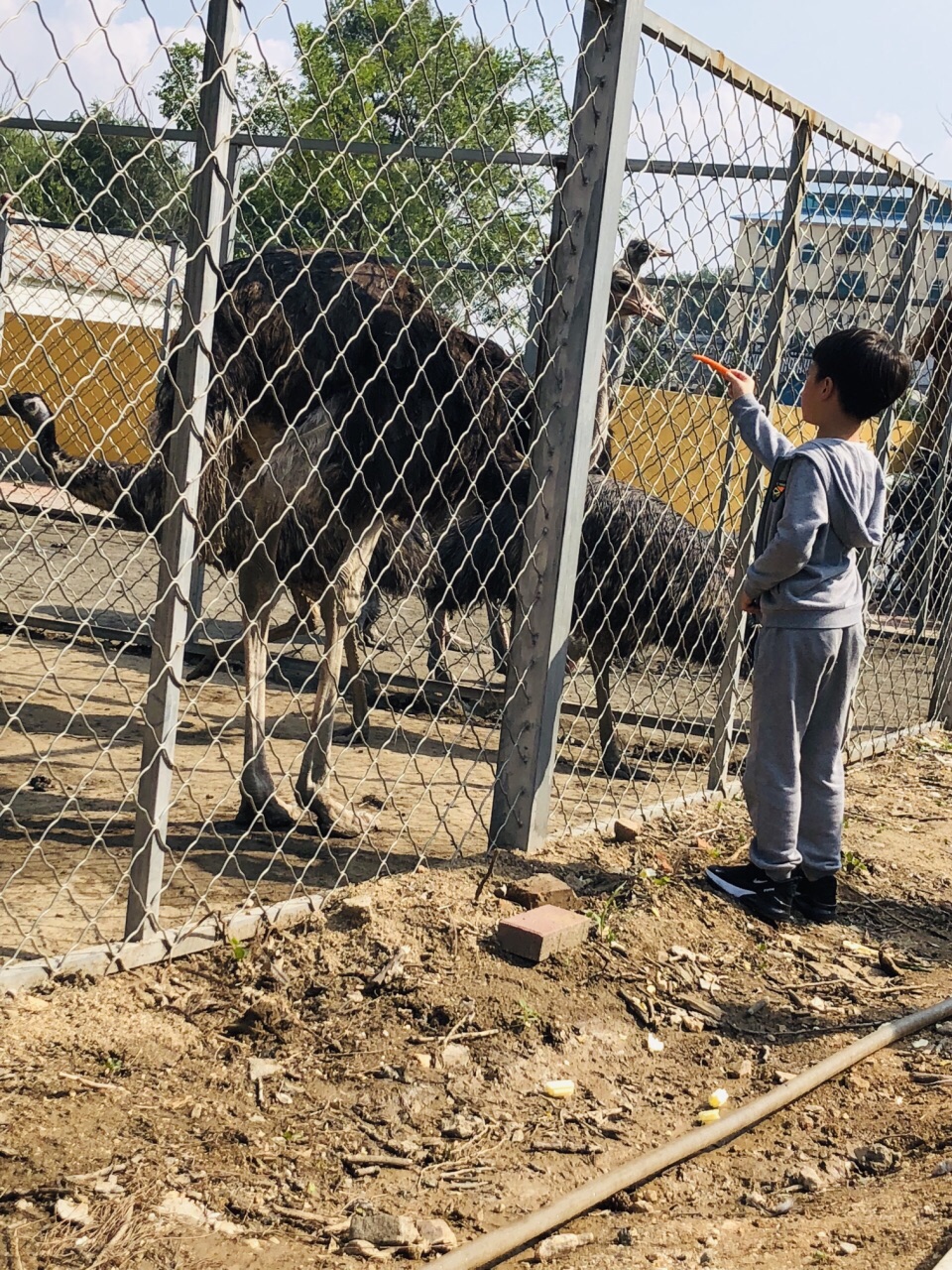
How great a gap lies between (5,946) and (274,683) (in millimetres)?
3938

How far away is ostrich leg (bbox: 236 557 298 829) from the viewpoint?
4109mm

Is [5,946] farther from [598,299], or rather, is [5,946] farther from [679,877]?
[598,299]

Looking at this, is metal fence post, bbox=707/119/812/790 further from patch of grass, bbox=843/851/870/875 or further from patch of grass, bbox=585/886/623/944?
patch of grass, bbox=585/886/623/944

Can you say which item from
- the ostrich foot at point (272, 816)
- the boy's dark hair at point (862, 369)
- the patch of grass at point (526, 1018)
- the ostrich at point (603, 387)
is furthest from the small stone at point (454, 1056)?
the boy's dark hair at point (862, 369)

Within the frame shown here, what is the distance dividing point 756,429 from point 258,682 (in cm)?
157

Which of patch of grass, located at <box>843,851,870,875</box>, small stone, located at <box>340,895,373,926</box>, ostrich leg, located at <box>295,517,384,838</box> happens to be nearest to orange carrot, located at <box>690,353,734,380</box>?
ostrich leg, located at <box>295,517,384,838</box>

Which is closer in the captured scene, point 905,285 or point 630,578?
point 630,578

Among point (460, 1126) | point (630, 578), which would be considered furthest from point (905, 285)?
point (460, 1126)

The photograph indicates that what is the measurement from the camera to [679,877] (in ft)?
13.3

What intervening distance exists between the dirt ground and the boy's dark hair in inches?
57.2

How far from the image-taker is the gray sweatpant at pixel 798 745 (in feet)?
12.7

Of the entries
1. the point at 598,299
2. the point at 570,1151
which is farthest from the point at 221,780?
the point at 570,1151

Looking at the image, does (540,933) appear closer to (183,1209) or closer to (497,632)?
(183,1209)

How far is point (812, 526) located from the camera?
366 centimetres
